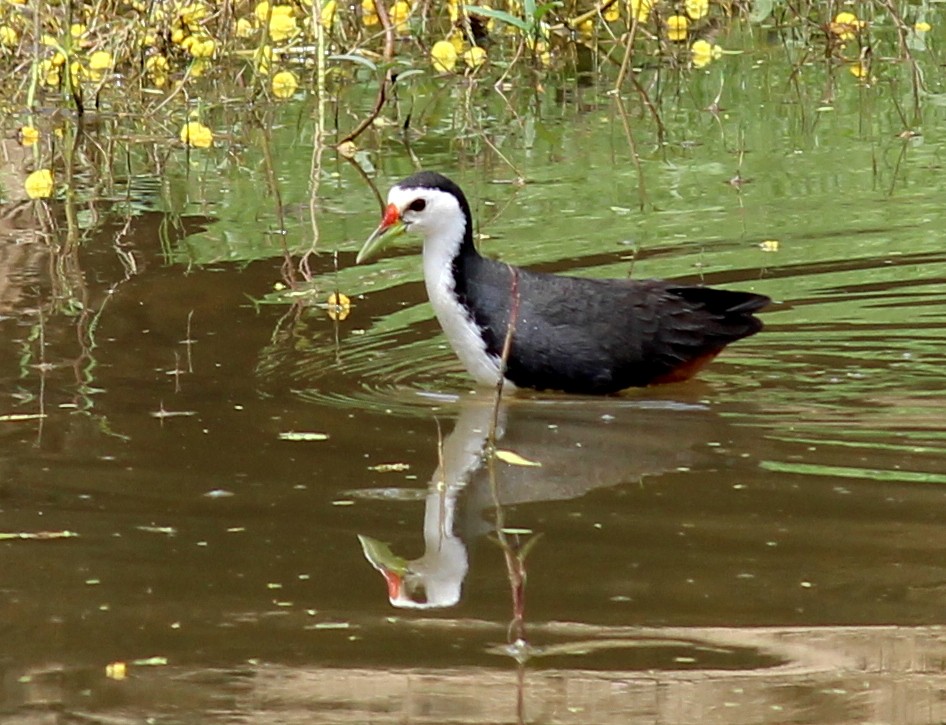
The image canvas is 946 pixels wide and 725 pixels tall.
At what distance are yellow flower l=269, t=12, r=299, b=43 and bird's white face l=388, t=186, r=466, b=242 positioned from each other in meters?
4.36

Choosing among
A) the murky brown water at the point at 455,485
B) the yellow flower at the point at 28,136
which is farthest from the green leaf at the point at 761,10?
the yellow flower at the point at 28,136

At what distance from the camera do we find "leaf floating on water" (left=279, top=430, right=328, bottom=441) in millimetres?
Result: 6191

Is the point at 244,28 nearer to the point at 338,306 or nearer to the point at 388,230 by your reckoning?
the point at 338,306

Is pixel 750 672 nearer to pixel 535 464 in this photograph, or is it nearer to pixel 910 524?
pixel 910 524

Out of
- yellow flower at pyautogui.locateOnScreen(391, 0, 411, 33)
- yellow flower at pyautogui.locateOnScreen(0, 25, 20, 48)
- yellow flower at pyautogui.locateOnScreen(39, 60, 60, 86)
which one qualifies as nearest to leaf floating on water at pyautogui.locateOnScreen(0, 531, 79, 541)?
yellow flower at pyautogui.locateOnScreen(39, 60, 60, 86)

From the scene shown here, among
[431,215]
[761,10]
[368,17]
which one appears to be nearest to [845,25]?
[761,10]

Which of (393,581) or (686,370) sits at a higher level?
(393,581)

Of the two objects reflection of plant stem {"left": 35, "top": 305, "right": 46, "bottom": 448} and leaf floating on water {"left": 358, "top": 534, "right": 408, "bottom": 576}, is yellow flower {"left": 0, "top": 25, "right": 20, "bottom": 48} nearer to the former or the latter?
reflection of plant stem {"left": 35, "top": 305, "right": 46, "bottom": 448}

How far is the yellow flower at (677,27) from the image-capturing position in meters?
13.5

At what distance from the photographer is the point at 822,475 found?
5645 millimetres

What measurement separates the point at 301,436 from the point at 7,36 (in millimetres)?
6911

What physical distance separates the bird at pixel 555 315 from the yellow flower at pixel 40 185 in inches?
120

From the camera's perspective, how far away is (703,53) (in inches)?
511

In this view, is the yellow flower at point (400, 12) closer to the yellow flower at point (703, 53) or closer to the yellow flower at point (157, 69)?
the yellow flower at point (157, 69)
